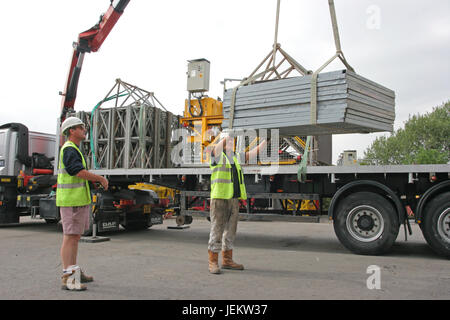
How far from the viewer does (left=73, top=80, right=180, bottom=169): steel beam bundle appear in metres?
9.17

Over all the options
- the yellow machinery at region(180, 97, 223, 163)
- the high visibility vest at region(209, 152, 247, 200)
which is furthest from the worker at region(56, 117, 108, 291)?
the yellow machinery at region(180, 97, 223, 163)

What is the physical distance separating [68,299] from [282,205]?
15.2 feet

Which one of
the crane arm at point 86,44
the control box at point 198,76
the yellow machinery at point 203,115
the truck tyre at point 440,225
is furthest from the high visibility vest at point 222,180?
the control box at point 198,76

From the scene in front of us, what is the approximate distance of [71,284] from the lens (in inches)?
163

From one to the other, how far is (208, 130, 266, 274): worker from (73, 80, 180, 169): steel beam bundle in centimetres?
403

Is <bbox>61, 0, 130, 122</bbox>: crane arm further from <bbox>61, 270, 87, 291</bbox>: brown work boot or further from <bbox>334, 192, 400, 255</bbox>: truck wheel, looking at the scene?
<bbox>61, 270, 87, 291</bbox>: brown work boot

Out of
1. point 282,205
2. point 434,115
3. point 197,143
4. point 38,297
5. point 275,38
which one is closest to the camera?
point 38,297

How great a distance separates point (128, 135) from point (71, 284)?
5.40 metres

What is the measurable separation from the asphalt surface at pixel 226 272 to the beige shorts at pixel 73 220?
0.64 metres

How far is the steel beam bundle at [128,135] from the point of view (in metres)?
9.17

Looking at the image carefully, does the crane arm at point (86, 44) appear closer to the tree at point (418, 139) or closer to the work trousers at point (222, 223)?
the work trousers at point (222, 223)
